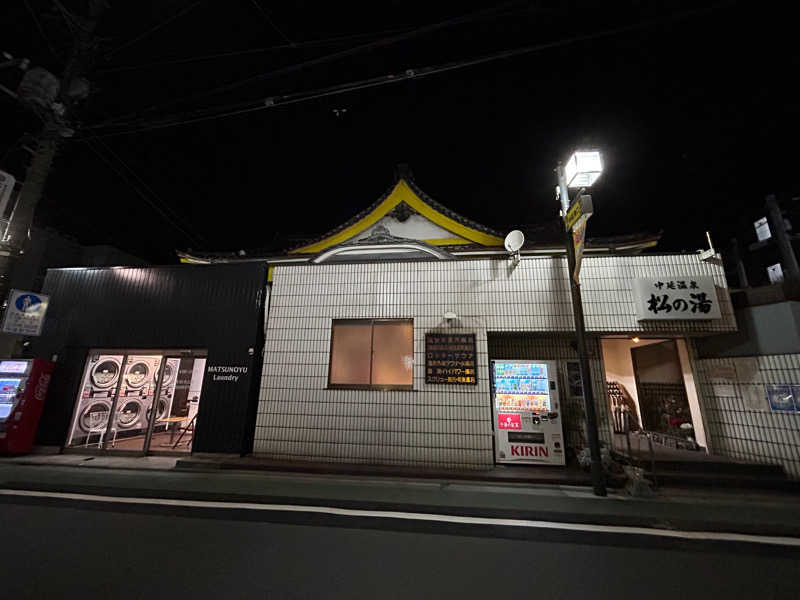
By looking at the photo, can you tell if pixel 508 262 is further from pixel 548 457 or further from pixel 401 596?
pixel 401 596

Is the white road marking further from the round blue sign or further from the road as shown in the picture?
the round blue sign

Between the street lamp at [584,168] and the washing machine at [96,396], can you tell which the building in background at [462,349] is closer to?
the street lamp at [584,168]

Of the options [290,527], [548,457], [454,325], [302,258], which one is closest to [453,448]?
[548,457]

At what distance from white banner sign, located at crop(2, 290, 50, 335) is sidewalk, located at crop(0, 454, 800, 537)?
288 cm

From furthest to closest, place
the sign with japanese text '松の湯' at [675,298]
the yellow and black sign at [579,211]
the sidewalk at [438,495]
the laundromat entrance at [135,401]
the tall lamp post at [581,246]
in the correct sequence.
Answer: the laundromat entrance at [135,401] → the sign with japanese text '松の湯' at [675,298] → the yellow and black sign at [579,211] → the tall lamp post at [581,246] → the sidewalk at [438,495]

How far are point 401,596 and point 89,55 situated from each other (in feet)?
40.6

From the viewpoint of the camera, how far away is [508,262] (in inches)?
266

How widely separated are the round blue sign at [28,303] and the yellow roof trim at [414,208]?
6.04m

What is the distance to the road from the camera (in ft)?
8.72

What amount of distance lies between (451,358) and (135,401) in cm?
843

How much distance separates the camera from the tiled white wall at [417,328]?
6062mm

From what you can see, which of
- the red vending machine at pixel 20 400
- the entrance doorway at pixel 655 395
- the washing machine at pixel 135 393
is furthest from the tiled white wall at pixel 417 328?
the red vending machine at pixel 20 400

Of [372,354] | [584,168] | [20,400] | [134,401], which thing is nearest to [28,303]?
[20,400]

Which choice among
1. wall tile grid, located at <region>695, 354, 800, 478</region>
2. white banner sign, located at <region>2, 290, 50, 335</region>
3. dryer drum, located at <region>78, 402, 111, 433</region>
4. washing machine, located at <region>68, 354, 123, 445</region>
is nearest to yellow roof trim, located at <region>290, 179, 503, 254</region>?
washing machine, located at <region>68, 354, 123, 445</region>
